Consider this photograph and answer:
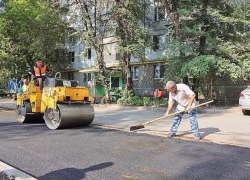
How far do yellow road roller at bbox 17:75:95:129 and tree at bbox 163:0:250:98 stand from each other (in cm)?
666

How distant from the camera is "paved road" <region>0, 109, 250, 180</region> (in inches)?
169

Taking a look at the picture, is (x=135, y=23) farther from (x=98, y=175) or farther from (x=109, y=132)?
(x=98, y=175)

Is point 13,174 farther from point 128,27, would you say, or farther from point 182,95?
point 128,27

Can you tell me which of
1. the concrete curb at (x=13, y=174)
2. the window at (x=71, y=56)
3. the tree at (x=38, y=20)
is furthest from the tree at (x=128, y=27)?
the window at (x=71, y=56)

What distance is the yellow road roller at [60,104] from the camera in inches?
334

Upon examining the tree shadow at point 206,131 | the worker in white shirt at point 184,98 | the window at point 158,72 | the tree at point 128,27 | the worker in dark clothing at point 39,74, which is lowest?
the tree shadow at point 206,131

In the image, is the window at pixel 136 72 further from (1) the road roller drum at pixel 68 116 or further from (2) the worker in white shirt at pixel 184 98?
(2) the worker in white shirt at pixel 184 98

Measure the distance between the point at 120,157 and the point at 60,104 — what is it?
396 centimetres

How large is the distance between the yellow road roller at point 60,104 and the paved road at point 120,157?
1.07m

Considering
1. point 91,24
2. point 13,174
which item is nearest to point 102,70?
point 91,24

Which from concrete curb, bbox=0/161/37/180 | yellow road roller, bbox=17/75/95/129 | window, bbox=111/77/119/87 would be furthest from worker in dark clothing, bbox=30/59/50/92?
window, bbox=111/77/119/87

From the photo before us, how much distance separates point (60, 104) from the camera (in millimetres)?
8609

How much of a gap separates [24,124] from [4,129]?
133 centimetres

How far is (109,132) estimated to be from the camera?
8.31 metres
